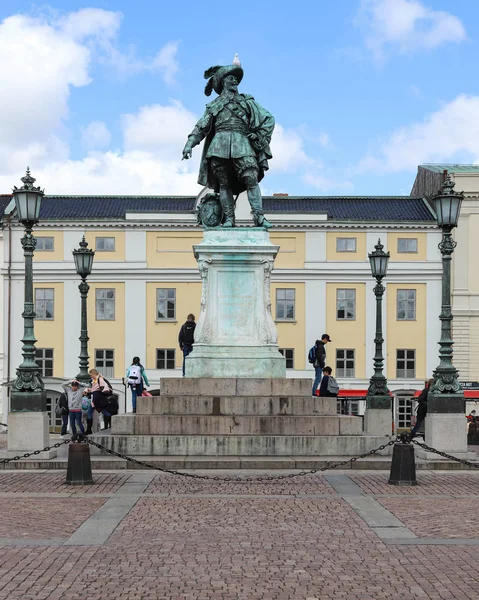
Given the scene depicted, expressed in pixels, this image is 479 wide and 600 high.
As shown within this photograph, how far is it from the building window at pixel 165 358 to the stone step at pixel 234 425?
41363mm

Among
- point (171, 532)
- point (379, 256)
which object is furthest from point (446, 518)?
point (379, 256)

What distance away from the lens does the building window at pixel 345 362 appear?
59469mm

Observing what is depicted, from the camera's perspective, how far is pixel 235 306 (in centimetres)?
2017

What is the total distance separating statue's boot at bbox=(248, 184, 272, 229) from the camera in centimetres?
2091

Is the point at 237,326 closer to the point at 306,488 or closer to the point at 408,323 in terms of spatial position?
the point at 306,488

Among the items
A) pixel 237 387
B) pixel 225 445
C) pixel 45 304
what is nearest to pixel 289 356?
pixel 45 304

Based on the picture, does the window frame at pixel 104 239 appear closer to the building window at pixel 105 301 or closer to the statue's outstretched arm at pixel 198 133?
the building window at pixel 105 301

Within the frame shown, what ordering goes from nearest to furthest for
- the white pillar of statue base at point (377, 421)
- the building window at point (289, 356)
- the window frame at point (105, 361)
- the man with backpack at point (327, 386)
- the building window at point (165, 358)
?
the man with backpack at point (327, 386), the white pillar of statue base at point (377, 421), the window frame at point (105, 361), the building window at point (165, 358), the building window at point (289, 356)

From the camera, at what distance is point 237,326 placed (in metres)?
20.1

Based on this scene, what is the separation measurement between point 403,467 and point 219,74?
32.2 ft

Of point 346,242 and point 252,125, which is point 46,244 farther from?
point 252,125

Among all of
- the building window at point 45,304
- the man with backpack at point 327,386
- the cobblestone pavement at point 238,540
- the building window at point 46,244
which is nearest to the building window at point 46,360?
the building window at point 45,304

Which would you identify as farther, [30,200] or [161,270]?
[161,270]

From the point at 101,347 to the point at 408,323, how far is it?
18034 mm
